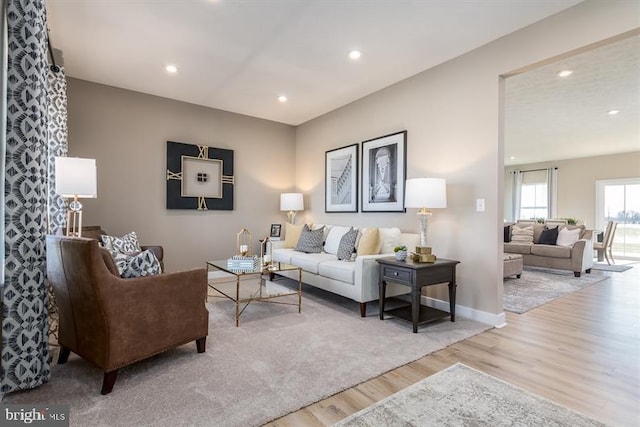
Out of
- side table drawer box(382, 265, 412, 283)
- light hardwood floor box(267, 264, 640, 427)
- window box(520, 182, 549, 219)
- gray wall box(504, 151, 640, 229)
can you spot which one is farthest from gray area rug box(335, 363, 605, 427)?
window box(520, 182, 549, 219)

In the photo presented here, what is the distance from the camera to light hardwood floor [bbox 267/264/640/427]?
69.5 inches

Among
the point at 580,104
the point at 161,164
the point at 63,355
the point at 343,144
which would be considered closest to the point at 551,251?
the point at 580,104

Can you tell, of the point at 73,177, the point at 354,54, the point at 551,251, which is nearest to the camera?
the point at 73,177

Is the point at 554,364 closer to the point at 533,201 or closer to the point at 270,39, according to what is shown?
the point at 270,39

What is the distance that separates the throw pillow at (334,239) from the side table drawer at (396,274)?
4.20 ft

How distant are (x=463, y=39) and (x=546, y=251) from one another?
4.90 metres

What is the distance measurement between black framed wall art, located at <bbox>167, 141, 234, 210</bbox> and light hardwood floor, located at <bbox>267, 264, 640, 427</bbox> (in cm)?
358

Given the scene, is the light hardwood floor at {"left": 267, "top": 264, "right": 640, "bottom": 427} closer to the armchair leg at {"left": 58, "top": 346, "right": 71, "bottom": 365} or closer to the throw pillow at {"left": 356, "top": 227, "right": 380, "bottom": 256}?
the throw pillow at {"left": 356, "top": 227, "right": 380, "bottom": 256}

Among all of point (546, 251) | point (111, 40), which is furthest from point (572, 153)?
point (111, 40)

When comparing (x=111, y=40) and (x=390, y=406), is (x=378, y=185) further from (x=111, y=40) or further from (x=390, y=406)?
(x=111, y=40)

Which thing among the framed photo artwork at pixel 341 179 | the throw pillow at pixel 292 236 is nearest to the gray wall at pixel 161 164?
the throw pillow at pixel 292 236

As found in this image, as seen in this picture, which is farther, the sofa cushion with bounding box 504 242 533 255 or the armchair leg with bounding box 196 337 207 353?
the sofa cushion with bounding box 504 242 533 255

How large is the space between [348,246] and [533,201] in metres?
8.49

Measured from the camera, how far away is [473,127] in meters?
3.25
